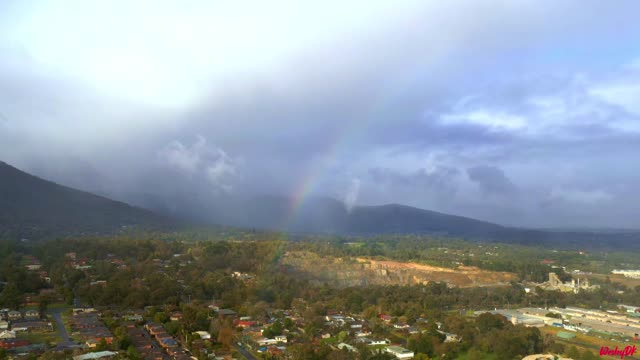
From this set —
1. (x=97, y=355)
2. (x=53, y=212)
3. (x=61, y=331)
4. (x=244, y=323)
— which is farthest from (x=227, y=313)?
(x=53, y=212)

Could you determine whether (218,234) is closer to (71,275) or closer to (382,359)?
(71,275)

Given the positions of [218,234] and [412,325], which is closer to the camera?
[412,325]

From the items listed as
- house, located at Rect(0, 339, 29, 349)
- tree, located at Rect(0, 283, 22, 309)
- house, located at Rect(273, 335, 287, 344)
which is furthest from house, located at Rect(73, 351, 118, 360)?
tree, located at Rect(0, 283, 22, 309)

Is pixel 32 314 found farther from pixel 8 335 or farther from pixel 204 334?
pixel 204 334

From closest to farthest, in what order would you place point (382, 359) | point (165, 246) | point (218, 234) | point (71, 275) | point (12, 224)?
point (382, 359), point (71, 275), point (165, 246), point (12, 224), point (218, 234)

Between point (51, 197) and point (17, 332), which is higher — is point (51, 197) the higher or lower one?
the higher one

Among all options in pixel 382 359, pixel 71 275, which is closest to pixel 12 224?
pixel 71 275

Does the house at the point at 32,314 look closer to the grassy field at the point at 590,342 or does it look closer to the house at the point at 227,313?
the house at the point at 227,313

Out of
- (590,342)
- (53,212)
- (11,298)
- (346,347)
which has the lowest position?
(11,298)
